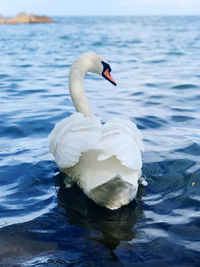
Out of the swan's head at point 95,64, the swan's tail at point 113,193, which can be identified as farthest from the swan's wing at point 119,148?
the swan's head at point 95,64

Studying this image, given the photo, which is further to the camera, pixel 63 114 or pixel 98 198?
pixel 63 114

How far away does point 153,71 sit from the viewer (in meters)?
13.0

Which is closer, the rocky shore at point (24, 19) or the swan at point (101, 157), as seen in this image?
the swan at point (101, 157)

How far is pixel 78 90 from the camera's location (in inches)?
191

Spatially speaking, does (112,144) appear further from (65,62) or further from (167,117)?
(65,62)

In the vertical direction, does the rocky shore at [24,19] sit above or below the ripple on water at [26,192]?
above

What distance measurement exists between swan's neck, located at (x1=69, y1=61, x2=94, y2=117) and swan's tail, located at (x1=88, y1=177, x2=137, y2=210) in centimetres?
149

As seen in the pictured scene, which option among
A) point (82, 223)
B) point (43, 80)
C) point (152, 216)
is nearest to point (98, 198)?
point (82, 223)

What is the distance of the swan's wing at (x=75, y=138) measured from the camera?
3.22 meters

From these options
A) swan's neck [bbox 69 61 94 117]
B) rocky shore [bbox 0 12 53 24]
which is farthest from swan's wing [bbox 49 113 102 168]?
rocky shore [bbox 0 12 53 24]

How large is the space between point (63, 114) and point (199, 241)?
186 inches

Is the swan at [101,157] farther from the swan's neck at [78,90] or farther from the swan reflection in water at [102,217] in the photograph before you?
the swan's neck at [78,90]

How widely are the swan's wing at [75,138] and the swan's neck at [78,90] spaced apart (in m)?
1.08

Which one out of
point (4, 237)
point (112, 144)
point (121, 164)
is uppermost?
point (112, 144)
